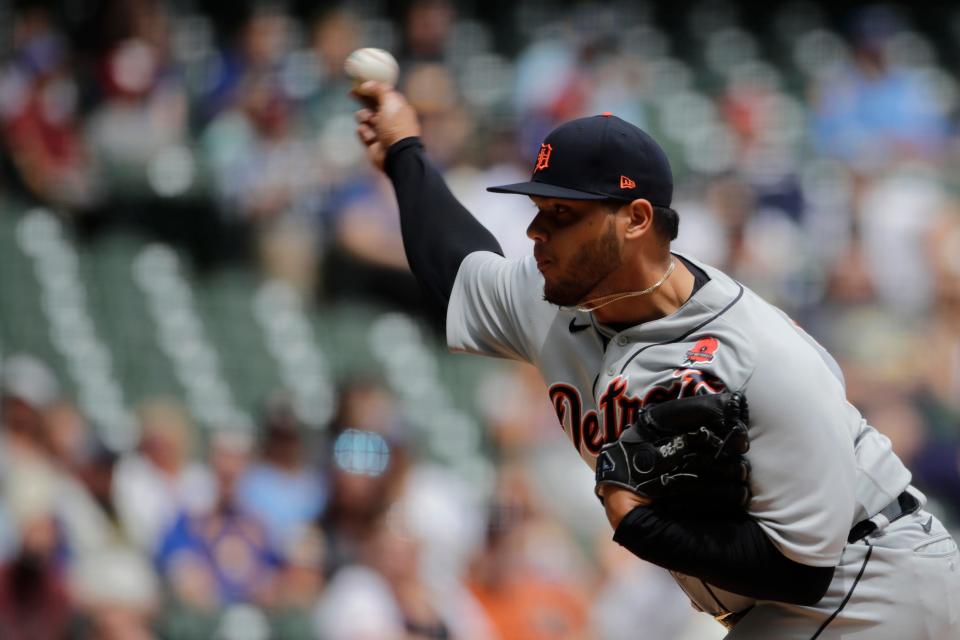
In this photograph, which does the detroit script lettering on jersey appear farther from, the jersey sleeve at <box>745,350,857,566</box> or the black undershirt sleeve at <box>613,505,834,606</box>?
the black undershirt sleeve at <box>613,505,834,606</box>

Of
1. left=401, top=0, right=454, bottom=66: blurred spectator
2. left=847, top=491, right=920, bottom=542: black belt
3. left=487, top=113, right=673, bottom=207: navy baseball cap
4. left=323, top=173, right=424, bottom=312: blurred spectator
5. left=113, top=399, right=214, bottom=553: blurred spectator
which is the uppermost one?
left=401, top=0, right=454, bottom=66: blurred spectator

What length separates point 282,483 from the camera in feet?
18.7

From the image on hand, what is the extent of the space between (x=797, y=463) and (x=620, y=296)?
416 mm

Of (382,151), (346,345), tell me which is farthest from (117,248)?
(382,151)

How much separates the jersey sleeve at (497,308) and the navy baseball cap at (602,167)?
0.31 meters

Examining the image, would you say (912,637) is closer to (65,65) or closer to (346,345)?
(346,345)

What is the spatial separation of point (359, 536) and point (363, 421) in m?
0.59

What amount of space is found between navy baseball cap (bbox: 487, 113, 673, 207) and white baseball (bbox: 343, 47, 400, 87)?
1.83 feet

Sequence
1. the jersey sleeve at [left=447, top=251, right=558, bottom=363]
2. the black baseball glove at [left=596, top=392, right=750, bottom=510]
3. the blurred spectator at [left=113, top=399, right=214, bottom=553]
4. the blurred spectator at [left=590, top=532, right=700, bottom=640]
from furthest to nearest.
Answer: the blurred spectator at [left=113, top=399, right=214, bottom=553], the blurred spectator at [left=590, top=532, right=700, bottom=640], the jersey sleeve at [left=447, top=251, right=558, bottom=363], the black baseball glove at [left=596, top=392, right=750, bottom=510]

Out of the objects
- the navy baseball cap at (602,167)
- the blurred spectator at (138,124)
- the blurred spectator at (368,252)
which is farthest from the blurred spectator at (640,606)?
the blurred spectator at (138,124)

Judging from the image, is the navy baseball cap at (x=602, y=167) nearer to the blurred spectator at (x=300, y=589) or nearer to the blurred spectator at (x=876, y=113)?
the blurred spectator at (x=300, y=589)

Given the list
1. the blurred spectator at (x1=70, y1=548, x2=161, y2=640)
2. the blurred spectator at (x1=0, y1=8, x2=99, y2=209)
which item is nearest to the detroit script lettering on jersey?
the blurred spectator at (x1=70, y1=548, x2=161, y2=640)

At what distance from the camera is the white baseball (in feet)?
9.13

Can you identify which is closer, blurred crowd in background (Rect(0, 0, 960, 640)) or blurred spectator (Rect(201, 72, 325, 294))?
blurred crowd in background (Rect(0, 0, 960, 640))
